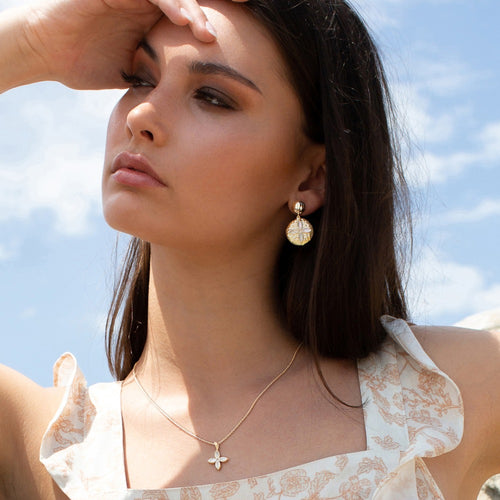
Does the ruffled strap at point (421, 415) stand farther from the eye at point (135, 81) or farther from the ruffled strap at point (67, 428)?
the eye at point (135, 81)

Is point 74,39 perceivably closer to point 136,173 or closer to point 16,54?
point 16,54

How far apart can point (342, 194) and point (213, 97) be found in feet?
1.85

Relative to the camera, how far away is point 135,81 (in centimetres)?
291

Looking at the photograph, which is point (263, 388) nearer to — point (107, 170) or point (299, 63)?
point (107, 170)

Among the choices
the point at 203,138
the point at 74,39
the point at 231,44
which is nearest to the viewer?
the point at 203,138

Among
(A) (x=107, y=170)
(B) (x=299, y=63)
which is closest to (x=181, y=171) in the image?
(A) (x=107, y=170)

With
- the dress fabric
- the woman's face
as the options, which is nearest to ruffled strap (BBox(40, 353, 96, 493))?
the dress fabric

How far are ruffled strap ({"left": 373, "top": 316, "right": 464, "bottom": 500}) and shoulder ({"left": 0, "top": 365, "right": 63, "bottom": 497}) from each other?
1131 mm

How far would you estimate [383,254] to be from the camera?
9.75 ft

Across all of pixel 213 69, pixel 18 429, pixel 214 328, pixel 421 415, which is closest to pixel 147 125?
pixel 213 69

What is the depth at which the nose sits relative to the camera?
8.51 ft

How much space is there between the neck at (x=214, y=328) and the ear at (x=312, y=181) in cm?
29

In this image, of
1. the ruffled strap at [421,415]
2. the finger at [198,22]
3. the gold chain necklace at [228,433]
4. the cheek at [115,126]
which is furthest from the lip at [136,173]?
the ruffled strap at [421,415]

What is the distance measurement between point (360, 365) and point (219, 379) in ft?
1.53
